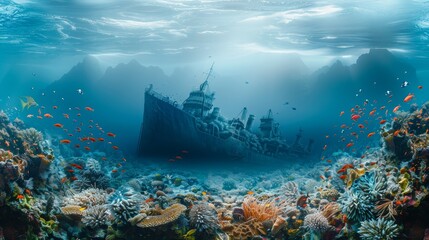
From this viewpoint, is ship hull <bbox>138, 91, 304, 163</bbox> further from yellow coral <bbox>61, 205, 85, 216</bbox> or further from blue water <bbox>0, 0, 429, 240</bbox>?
yellow coral <bbox>61, 205, 85, 216</bbox>

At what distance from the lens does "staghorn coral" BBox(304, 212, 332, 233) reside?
6023mm

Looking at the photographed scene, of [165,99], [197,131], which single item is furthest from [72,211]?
[165,99]

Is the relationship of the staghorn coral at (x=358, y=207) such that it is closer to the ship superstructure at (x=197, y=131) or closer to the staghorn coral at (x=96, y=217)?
the staghorn coral at (x=96, y=217)

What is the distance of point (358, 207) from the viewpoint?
18.7 feet

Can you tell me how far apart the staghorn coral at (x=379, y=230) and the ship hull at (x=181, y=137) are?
17875 mm

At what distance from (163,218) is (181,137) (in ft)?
59.4

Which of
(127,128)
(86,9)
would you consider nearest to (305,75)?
(127,128)

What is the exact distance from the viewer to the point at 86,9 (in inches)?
744

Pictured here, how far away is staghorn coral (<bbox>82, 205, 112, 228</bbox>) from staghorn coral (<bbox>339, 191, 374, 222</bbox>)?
5.04 meters

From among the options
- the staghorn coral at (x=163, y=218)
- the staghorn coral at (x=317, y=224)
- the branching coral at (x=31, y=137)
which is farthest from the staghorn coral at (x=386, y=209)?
the branching coral at (x=31, y=137)

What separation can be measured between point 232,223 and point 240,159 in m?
18.0

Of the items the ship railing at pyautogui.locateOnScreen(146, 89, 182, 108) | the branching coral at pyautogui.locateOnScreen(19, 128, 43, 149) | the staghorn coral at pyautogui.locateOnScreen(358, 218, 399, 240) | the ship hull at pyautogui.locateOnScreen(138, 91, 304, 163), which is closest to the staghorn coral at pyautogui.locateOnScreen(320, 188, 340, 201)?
the staghorn coral at pyautogui.locateOnScreen(358, 218, 399, 240)

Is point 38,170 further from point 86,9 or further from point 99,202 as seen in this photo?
point 86,9

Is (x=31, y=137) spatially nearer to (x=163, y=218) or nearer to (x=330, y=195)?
(x=163, y=218)
